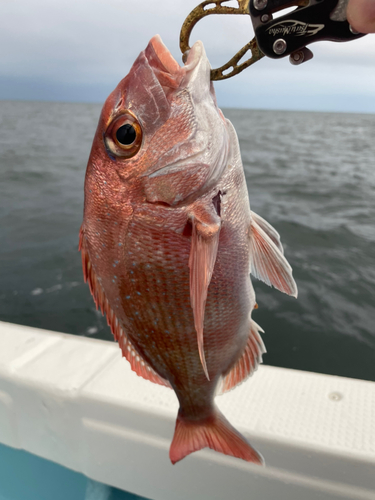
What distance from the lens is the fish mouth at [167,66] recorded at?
1.00 meters

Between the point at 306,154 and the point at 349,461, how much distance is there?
733 inches

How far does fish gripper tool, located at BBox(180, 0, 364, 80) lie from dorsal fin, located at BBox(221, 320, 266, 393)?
0.85 meters

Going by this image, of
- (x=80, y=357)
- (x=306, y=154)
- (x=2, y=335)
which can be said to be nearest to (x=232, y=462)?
(x=80, y=357)

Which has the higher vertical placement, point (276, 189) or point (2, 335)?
point (2, 335)

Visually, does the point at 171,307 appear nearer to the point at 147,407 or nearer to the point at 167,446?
the point at 147,407

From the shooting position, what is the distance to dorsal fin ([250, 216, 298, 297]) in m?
1.21

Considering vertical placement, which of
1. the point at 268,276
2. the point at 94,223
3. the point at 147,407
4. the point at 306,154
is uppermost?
the point at 94,223

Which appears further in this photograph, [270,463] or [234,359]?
[270,463]

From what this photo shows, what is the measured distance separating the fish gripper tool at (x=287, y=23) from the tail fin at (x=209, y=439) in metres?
1.13

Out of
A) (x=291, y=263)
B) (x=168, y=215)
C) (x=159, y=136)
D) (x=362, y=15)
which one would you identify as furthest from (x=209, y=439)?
(x=291, y=263)

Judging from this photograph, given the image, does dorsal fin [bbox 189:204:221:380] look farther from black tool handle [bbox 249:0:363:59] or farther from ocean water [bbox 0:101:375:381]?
ocean water [bbox 0:101:375:381]

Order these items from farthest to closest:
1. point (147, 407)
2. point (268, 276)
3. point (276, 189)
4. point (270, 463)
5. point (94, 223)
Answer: point (276, 189) → point (147, 407) → point (270, 463) → point (268, 276) → point (94, 223)

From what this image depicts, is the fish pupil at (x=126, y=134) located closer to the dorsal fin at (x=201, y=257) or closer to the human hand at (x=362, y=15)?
the dorsal fin at (x=201, y=257)

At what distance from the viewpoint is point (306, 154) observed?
1875 centimetres
